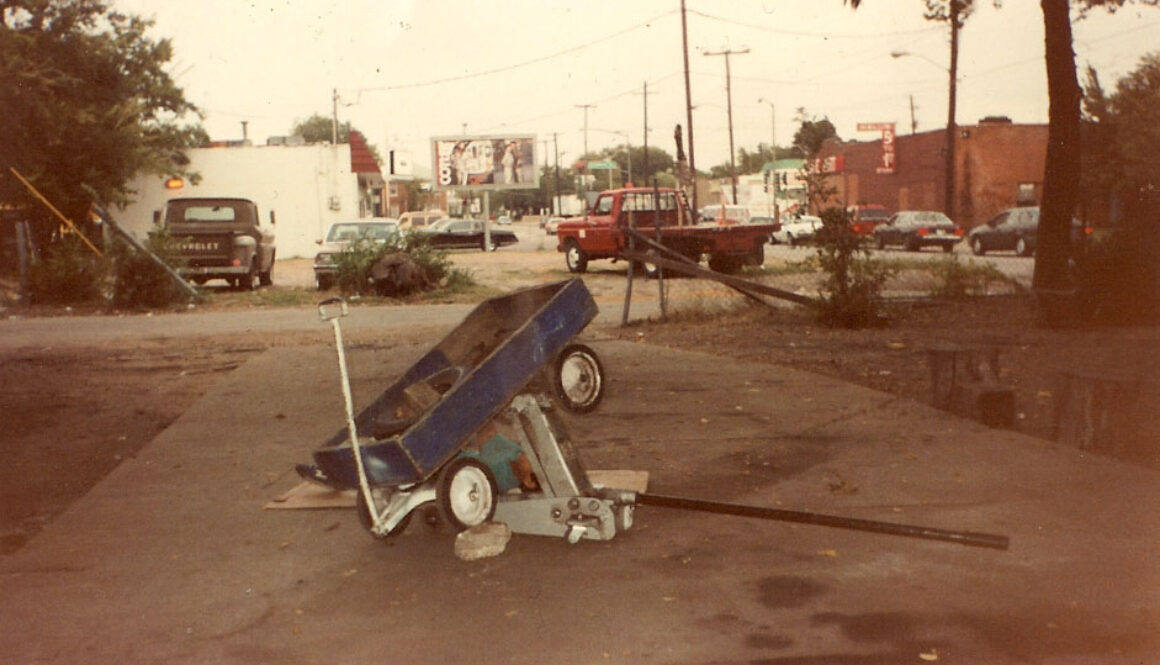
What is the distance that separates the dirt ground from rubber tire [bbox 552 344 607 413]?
296cm

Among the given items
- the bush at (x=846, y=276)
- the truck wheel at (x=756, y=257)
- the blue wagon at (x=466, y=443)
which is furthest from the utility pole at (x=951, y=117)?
the blue wagon at (x=466, y=443)

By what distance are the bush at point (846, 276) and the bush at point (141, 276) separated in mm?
11994

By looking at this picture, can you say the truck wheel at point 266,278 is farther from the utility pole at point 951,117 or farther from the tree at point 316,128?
the tree at point 316,128

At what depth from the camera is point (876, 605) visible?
5.01 m

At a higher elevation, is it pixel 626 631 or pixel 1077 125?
pixel 1077 125

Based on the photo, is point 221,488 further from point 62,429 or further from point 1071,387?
point 1071,387

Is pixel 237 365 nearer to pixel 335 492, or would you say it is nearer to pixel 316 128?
pixel 335 492

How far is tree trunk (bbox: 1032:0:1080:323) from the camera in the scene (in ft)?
49.1

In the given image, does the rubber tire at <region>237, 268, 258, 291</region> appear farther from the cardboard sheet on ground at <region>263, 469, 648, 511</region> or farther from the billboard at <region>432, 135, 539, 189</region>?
the billboard at <region>432, 135, 539, 189</region>

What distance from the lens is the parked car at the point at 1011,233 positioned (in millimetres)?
36719

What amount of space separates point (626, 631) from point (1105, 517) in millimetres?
2882

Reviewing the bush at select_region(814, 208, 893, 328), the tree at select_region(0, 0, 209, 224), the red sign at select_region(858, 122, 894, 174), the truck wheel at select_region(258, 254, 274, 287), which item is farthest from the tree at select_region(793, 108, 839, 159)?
the red sign at select_region(858, 122, 894, 174)

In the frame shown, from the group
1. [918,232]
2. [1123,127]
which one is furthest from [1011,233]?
[1123,127]

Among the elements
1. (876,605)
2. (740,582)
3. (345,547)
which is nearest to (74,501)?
(345,547)
